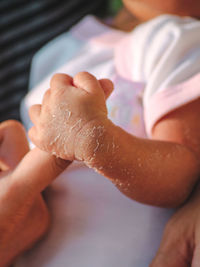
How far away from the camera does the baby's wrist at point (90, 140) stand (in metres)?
0.38

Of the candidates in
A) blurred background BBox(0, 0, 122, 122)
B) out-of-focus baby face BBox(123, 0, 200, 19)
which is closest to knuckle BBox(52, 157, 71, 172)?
out-of-focus baby face BBox(123, 0, 200, 19)

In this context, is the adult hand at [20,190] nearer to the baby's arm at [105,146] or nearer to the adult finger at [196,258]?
the baby's arm at [105,146]

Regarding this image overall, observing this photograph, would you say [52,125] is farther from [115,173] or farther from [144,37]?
[144,37]

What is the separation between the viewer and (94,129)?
387mm

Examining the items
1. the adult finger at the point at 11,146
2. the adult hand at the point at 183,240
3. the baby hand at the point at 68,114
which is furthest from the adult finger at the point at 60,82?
the adult hand at the point at 183,240

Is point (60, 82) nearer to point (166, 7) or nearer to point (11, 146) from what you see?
point (11, 146)

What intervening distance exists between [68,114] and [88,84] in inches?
2.1

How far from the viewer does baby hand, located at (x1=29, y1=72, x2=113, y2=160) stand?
0.39 m

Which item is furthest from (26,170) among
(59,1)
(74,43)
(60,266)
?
(59,1)

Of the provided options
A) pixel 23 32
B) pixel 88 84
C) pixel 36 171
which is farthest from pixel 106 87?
pixel 23 32

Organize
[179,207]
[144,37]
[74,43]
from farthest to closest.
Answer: [74,43], [144,37], [179,207]

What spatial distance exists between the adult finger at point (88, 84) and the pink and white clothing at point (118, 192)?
0.47ft

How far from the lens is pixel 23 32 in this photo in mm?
846

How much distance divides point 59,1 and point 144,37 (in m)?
0.34
